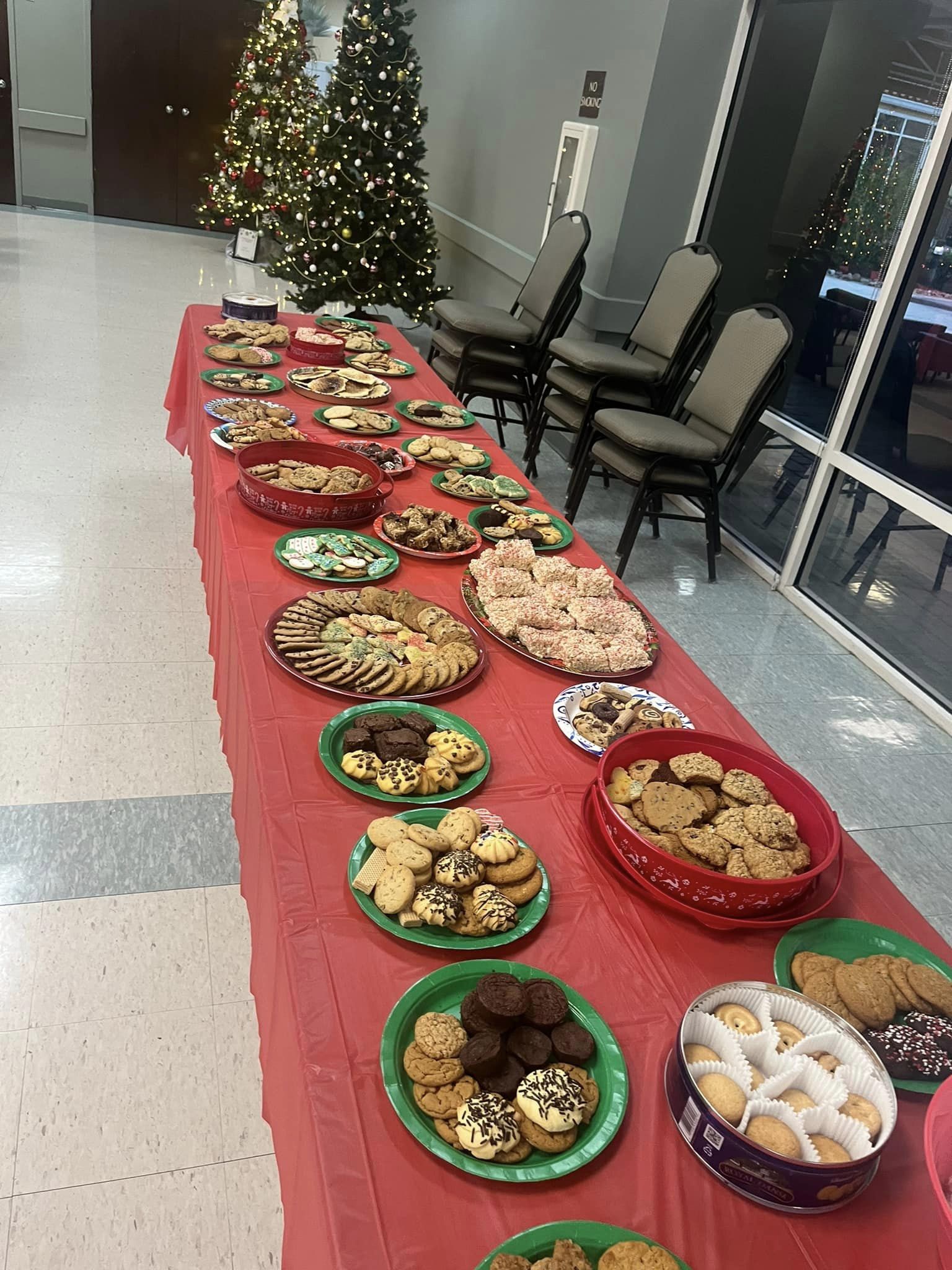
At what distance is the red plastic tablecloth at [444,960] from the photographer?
820 mm

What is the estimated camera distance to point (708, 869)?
112 cm

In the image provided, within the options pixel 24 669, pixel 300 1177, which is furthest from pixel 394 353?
pixel 300 1177

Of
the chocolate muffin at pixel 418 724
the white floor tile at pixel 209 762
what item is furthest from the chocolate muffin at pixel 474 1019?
the white floor tile at pixel 209 762

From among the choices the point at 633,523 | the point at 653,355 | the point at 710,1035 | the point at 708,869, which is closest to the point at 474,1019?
the point at 710,1035

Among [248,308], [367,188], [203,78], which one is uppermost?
[203,78]

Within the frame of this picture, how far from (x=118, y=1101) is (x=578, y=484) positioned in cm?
298

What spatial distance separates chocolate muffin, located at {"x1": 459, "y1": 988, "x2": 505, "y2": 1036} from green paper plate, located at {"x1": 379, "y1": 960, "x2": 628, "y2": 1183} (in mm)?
34

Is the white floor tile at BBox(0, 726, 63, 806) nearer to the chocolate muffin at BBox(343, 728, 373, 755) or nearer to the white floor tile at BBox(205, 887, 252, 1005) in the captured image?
the white floor tile at BBox(205, 887, 252, 1005)

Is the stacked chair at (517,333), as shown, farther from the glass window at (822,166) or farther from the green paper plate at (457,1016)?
the green paper plate at (457,1016)

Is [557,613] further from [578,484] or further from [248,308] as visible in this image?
[578,484]

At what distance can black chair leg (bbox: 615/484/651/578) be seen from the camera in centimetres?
350

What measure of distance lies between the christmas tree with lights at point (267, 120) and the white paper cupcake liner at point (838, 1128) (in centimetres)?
744

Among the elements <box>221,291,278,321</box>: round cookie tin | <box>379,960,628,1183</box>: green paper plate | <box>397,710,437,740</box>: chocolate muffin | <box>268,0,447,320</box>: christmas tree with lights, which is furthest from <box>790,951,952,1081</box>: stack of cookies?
<box>268,0,447,320</box>: christmas tree with lights

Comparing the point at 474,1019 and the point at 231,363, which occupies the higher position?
the point at 231,363
